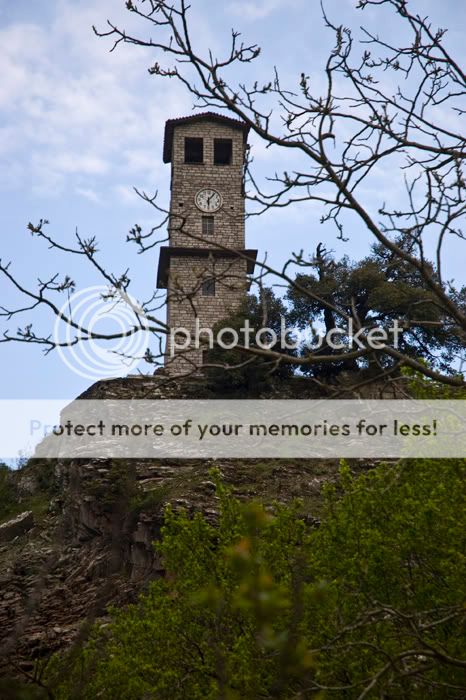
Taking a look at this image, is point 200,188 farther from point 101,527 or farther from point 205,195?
point 101,527

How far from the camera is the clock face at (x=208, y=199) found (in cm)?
3450

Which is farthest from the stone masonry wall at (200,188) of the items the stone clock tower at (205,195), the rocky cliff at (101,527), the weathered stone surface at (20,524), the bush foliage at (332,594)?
the bush foliage at (332,594)

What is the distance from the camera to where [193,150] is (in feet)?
120

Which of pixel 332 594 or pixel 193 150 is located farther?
pixel 193 150

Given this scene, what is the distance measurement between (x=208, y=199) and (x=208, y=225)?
3.78 feet

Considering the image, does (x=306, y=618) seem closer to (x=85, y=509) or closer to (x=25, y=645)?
(x=25, y=645)

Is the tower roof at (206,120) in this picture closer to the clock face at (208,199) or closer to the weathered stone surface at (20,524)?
the clock face at (208,199)

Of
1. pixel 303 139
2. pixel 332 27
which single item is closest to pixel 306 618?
pixel 303 139

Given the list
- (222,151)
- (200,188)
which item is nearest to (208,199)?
(200,188)

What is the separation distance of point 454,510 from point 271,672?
2.40 m

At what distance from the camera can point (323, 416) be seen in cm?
2545

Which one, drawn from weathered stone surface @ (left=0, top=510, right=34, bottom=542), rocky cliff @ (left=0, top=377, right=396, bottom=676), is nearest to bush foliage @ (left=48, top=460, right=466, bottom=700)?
rocky cliff @ (left=0, top=377, right=396, bottom=676)

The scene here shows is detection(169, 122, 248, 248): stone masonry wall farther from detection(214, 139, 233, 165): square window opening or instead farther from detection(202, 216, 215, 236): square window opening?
detection(214, 139, 233, 165): square window opening

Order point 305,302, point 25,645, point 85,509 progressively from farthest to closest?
point 305,302, point 85,509, point 25,645
